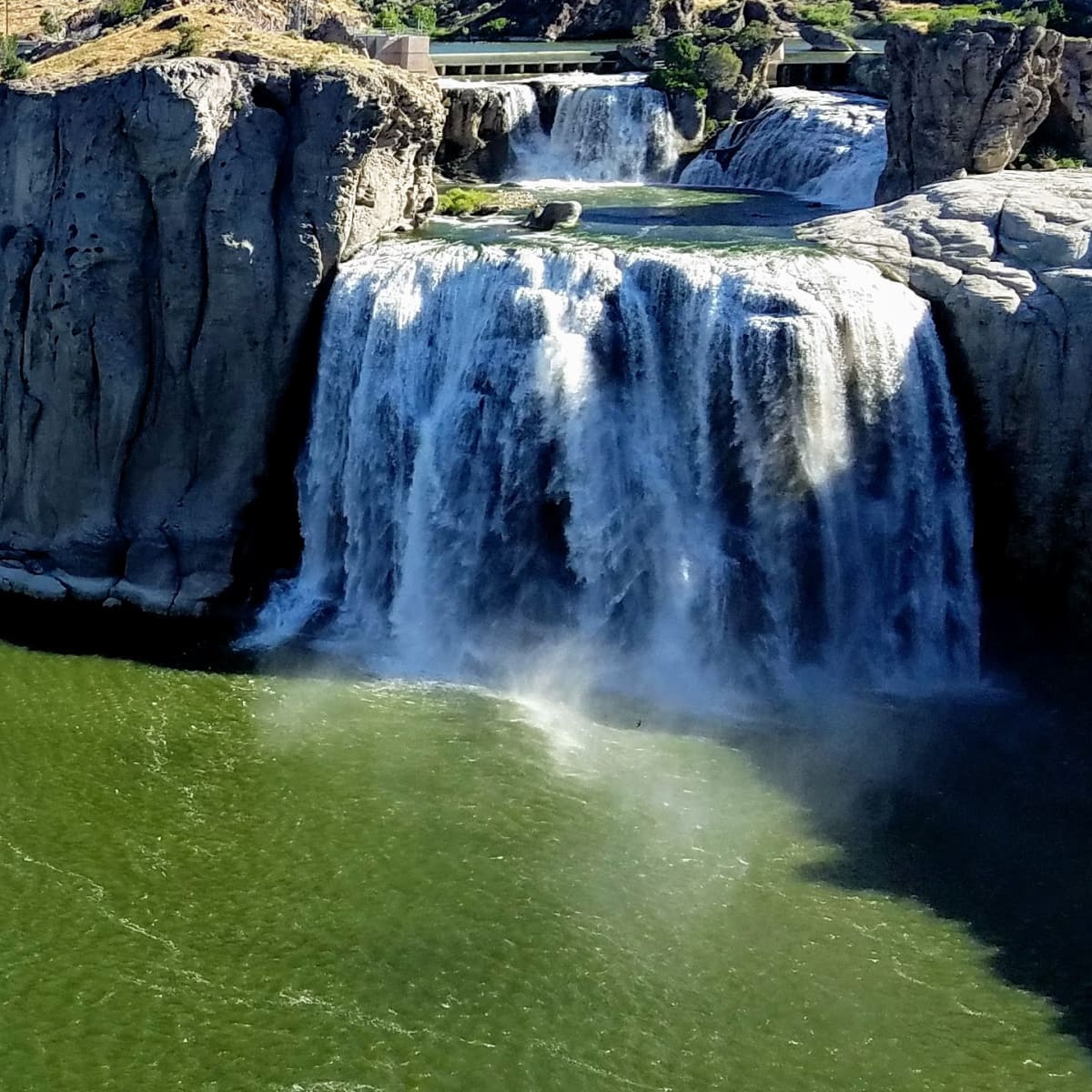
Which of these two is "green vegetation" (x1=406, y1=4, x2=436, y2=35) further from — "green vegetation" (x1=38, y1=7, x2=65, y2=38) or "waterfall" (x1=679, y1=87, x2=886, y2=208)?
"waterfall" (x1=679, y1=87, x2=886, y2=208)

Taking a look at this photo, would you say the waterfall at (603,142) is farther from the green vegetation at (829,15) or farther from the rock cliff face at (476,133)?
the green vegetation at (829,15)

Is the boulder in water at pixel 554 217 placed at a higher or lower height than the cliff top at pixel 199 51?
lower

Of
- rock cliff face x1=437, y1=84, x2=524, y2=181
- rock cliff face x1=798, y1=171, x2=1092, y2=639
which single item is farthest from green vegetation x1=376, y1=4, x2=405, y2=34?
rock cliff face x1=798, y1=171, x2=1092, y2=639

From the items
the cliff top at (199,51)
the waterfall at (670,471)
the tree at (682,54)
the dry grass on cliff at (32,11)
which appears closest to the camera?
the waterfall at (670,471)

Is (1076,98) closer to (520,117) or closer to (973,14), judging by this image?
(520,117)

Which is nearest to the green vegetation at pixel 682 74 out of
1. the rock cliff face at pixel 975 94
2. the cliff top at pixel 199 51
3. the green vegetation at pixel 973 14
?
the green vegetation at pixel 973 14

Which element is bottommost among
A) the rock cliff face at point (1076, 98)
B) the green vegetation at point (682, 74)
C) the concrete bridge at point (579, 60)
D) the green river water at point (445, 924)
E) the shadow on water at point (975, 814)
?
the green river water at point (445, 924)

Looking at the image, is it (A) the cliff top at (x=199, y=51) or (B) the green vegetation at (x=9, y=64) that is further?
(B) the green vegetation at (x=9, y=64)
